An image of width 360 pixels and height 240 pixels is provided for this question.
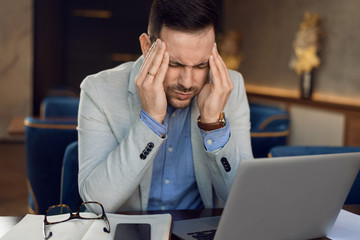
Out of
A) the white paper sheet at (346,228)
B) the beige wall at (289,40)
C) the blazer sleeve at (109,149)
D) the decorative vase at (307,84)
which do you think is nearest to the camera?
the white paper sheet at (346,228)

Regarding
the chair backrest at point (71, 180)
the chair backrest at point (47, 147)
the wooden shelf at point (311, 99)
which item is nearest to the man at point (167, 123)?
the chair backrest at point (71, 180)

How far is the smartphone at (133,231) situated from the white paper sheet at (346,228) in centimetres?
45

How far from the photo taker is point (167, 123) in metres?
1.55

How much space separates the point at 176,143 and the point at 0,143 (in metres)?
6.22

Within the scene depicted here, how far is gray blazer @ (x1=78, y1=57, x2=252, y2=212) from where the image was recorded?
1.39 m

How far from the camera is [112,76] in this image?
1.66 m

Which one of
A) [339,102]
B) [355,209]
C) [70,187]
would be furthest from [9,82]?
[355,209]

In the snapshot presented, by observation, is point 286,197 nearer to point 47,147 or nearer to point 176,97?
point 176,97

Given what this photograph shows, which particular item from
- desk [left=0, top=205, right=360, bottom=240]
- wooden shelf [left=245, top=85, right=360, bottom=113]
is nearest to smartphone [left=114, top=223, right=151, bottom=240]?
desk [left=0, top=205, right=360, bottom=240]

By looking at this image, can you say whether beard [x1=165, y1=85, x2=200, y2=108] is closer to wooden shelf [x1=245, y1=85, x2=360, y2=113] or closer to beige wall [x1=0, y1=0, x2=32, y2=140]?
wooden shelf [x1=245, y1=85, x2=360, y2=113]

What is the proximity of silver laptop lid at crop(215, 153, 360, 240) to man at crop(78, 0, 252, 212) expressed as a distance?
1.40ft

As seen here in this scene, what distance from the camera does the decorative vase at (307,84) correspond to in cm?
529

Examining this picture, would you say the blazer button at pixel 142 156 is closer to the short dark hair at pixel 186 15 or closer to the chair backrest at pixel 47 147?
the short dark hair at pixel 186 15

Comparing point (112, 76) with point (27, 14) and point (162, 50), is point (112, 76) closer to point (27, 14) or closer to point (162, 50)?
point (162, 50)
